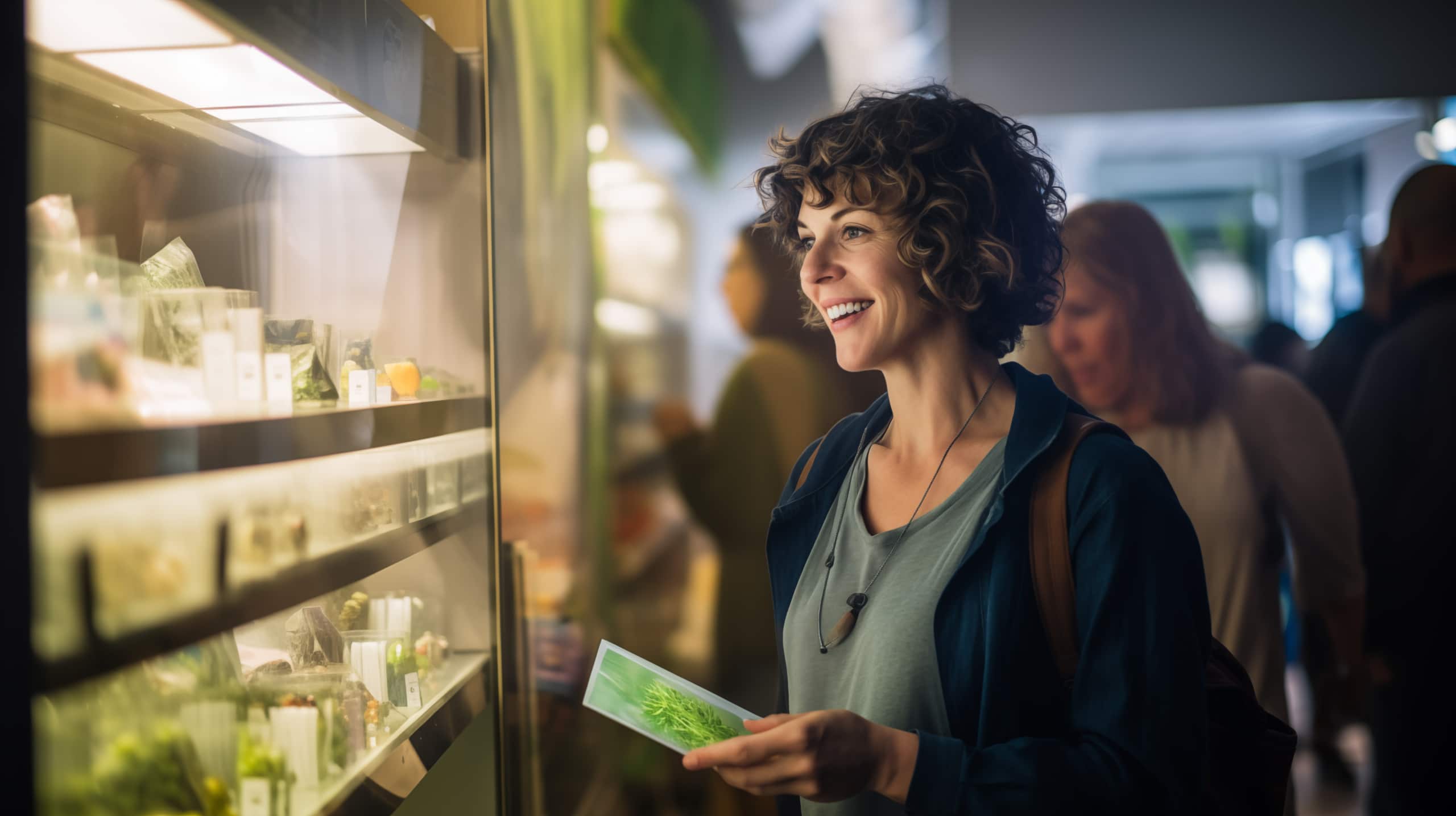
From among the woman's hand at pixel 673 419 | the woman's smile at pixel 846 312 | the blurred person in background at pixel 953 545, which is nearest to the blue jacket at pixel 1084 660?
the blurred person in background at pixel 953 545

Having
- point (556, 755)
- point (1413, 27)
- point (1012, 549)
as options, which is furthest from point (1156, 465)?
point (1413, 27)

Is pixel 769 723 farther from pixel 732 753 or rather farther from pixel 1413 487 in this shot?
pixel 1413 487

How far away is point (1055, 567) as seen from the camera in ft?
3.67

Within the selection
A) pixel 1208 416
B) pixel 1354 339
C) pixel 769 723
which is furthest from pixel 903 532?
pixel 1354 339

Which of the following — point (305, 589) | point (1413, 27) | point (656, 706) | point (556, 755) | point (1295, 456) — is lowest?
point (556, 755)

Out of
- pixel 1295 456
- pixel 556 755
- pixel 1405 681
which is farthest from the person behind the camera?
pixel 556 755

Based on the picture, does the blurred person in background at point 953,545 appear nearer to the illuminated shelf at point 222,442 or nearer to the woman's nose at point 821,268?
the woman's nose at point 821,268

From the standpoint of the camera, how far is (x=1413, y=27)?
7.48ft

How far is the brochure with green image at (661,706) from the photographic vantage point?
1.16 meters

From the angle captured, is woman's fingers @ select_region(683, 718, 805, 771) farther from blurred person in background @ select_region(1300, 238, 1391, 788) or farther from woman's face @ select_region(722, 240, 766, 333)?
blurred person in background @ select_region(1300, 238, 1391, 788)

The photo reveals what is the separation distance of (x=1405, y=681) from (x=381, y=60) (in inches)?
101

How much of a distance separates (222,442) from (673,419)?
1621mm

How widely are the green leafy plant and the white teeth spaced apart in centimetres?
55

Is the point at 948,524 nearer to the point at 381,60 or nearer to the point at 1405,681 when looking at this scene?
the point at 381,60
